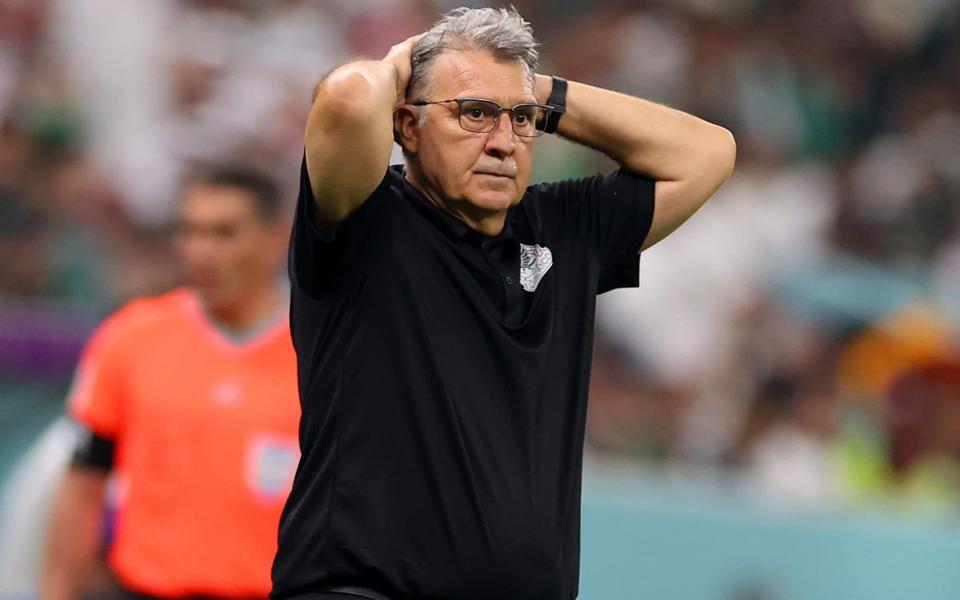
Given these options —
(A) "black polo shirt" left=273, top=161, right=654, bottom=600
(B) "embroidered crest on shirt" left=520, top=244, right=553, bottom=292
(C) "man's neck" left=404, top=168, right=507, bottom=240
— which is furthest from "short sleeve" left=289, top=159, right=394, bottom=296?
(B) "embroidered crest on shirt" left=520, top=244, right=553, bottom=292

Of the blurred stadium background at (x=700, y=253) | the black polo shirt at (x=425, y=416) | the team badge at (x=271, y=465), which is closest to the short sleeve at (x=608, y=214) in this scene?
the black polo shirt at (x=425, y=416)

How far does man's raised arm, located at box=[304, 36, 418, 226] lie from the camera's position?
3.12 m

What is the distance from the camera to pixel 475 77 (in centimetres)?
332

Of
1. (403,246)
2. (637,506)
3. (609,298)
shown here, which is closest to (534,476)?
(403,246)

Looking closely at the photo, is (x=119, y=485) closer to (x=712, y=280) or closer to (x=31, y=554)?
(x=31, y=554)

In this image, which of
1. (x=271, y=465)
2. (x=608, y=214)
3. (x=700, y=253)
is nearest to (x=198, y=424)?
(x=271, y=465)

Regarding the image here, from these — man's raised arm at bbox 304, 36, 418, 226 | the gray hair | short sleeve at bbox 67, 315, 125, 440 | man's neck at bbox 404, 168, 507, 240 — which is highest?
the gray hair

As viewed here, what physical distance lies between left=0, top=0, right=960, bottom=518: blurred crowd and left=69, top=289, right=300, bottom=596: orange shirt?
156cm

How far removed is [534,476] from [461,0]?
24.9ft

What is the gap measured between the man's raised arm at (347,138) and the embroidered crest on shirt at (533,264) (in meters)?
0.38

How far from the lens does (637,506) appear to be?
762 centimetres

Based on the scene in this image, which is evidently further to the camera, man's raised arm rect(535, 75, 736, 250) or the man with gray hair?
man's raised arm rect(535, 75, 736, 250)

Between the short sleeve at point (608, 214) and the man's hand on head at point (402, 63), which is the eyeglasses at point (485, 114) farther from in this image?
the short sleeve at point (608, 214)

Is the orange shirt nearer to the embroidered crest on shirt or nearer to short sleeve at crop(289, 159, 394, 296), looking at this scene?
the embroidered crest on shirt
